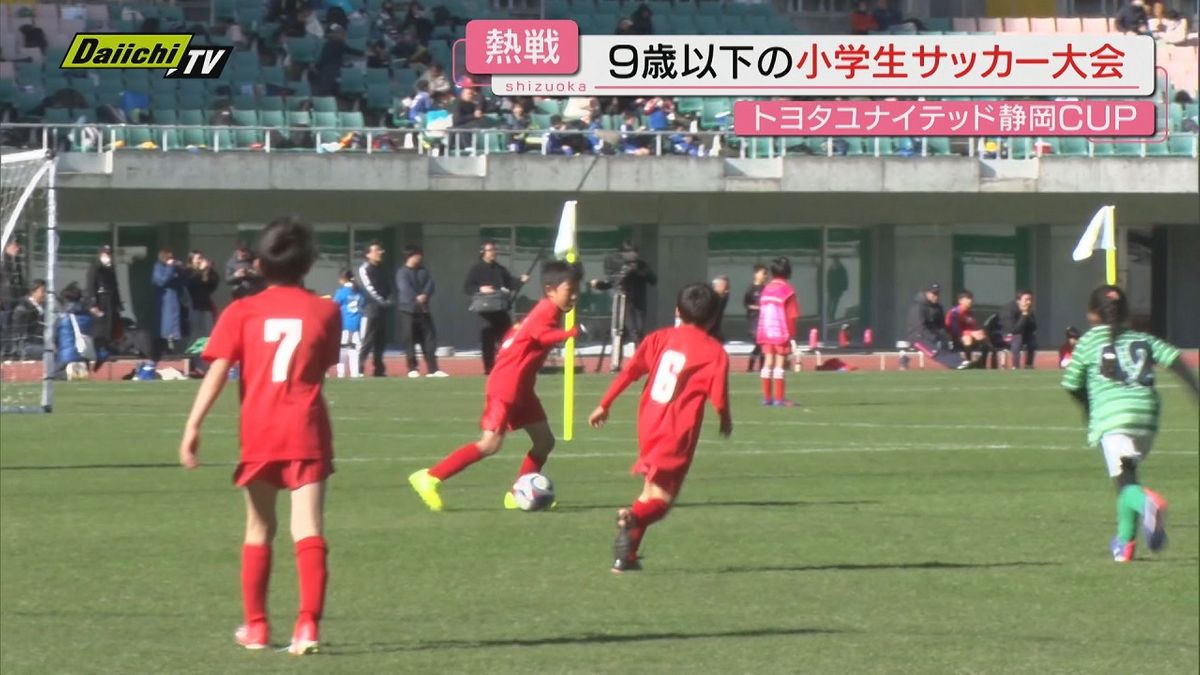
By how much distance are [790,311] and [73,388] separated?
8950 millimetres

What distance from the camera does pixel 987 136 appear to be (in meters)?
4.73

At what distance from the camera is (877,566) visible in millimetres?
11594

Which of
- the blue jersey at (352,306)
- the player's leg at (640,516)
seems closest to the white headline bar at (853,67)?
the player's leg at (640,516)

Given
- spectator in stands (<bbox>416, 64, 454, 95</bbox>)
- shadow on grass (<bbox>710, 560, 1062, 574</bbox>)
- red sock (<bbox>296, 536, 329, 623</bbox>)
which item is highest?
spectator in stands (<bbox>416, 64, 454, 95</bbox>)

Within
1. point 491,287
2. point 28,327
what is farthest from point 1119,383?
point 491,287

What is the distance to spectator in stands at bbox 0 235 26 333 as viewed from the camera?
75.1ft

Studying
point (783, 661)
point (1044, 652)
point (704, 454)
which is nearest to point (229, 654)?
point (783, 661)

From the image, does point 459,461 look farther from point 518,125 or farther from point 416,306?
point 416,306

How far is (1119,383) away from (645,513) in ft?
8.08

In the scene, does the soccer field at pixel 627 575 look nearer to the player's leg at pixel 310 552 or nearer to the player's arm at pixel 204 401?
the player's leg at pixel 310 552

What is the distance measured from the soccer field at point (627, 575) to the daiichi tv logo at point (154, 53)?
2054 millimetres

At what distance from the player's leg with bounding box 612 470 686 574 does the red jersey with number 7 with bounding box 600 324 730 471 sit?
0.10 meters

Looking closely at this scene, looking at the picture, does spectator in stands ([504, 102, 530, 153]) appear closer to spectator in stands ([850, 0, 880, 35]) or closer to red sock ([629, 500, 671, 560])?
spectator in stands ([850, 0, 880, 35])

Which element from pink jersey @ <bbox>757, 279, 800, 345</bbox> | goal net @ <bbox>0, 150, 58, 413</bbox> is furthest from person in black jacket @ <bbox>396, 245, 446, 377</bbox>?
pink jersey @ <bbox>757, 279, 800, 345</bbox>
